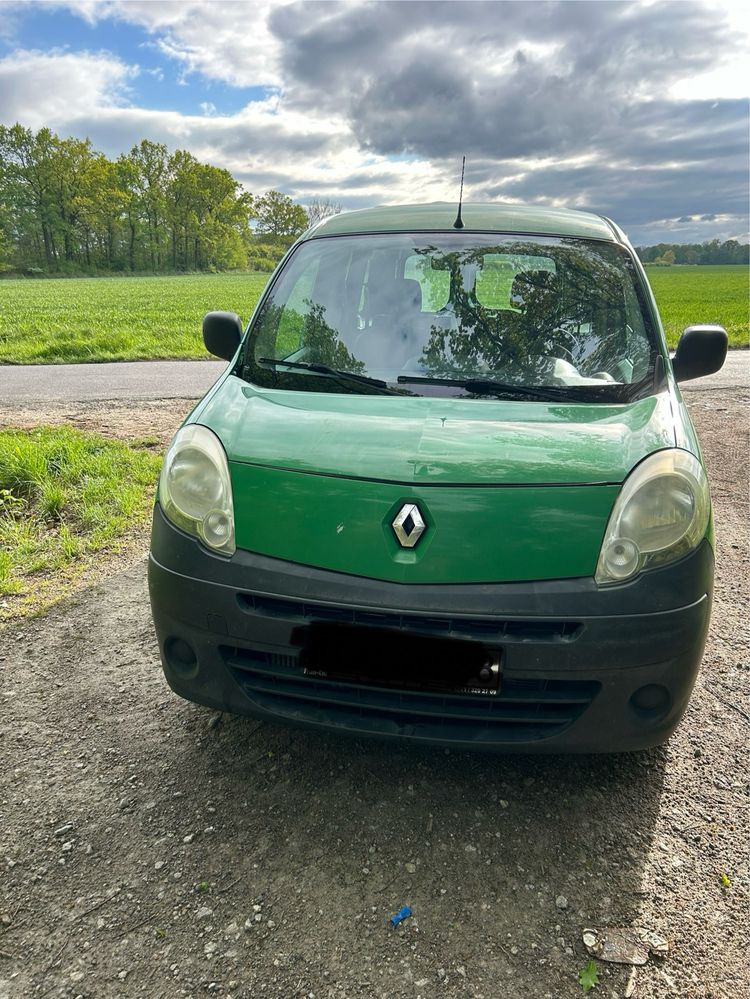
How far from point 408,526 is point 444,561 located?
5.3 inches

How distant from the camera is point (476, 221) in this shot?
322 centimetres

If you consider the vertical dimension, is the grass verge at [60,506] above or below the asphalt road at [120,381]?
below

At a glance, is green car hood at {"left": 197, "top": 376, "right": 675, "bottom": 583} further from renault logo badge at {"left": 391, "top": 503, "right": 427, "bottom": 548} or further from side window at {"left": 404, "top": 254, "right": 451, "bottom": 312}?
side window at {"left": 404, "top": 254, "right": 451, "bottom": 312}

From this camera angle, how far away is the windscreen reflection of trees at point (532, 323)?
2.62 meters

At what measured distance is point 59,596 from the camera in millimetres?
3461

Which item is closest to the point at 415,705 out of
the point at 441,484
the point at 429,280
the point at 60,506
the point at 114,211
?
the point at 441,484

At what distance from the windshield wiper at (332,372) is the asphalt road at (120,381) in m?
5.38

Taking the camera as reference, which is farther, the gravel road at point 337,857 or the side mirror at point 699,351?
the side mirror at point 699,351

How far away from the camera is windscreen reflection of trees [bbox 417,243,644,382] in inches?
103

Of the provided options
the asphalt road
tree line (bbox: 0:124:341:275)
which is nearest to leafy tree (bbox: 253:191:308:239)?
tree line (bbox: 0:124:341:275)

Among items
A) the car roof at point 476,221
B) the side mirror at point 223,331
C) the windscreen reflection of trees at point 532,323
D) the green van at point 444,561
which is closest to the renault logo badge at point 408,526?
the green van at point 444,561

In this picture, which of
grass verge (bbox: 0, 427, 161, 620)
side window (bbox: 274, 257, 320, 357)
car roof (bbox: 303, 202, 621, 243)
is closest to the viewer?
side window (bbox: 274, 257, 320, 357)

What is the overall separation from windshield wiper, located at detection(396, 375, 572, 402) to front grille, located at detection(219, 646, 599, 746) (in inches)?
39.5

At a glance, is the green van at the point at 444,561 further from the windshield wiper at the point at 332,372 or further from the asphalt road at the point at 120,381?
the asphalt road at the point at 120,381
